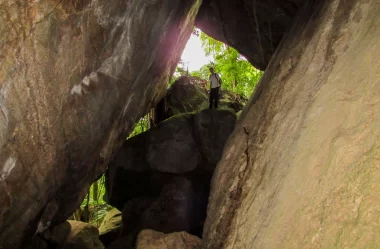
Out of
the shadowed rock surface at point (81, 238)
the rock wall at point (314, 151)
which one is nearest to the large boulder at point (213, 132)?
the shadowed rock surface at point (81, 238)

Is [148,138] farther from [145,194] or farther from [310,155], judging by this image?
[310,155]

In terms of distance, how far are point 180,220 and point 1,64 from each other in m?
9.13

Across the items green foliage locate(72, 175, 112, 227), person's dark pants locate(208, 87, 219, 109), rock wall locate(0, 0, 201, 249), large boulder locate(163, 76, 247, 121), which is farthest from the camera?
green foliage locate(72, 175, 112, 227)

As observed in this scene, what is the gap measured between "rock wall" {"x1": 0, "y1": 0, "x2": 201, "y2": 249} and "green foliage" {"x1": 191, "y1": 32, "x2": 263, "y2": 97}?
11.9 m

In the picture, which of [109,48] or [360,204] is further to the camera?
[109,48]

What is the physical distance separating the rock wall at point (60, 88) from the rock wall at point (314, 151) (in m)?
3.14

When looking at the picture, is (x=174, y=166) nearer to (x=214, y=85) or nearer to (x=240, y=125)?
(x=214, y=85)

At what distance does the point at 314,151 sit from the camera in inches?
143

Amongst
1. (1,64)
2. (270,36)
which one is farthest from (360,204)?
(270,36)

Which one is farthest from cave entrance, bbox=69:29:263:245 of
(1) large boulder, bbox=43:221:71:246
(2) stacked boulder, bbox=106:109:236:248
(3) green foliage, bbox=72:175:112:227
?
(3) green foliage, bbox=72:175:112:227

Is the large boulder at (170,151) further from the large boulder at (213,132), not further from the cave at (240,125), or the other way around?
the cave at (240,125)

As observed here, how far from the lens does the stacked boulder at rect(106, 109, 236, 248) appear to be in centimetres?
1252

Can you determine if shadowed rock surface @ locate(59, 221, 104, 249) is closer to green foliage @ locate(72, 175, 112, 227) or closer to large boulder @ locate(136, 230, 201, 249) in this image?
green foliage @ locate(72, 175, 112, 227)

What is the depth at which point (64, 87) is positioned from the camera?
18.5 feet
